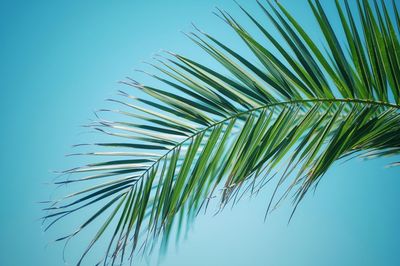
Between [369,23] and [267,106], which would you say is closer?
[369,23]

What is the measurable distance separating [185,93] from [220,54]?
0.67 feet

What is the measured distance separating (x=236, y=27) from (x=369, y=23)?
16.8 inches

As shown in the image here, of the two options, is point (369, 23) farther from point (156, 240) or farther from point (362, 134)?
point (156, 240)

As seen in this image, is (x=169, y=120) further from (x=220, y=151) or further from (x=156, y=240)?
(x=156, y=240)

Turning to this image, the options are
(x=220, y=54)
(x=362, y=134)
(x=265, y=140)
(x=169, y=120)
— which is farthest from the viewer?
(x=169, y=120)

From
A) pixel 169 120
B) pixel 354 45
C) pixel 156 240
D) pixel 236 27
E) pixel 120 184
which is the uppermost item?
pixel 236 27

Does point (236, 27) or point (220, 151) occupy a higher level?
point (236, 27)

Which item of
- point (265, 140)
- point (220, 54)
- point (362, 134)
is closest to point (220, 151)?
point (265, 140)

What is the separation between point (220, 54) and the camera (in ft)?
4.01

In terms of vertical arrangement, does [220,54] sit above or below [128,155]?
above

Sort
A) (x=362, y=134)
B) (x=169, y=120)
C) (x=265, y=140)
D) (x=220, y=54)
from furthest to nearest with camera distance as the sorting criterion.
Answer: (x=169, y=120) → (x=220, y=54) → (x=265, y=140) → (x=362, y=134)

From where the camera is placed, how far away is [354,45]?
100cm

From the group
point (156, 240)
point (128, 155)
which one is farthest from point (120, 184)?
point (156, 240)

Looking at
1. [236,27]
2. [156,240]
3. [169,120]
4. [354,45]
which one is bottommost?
[156,240]
